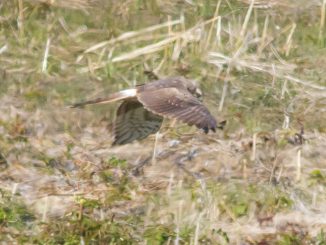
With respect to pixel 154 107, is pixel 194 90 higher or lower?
lower

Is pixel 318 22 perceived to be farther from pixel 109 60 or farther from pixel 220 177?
pixel 220 177

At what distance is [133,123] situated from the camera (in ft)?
23.3

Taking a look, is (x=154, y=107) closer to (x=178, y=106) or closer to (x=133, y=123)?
(x=178, y=106)

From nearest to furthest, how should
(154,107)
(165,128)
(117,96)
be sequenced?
(154,107) → (117,96) → (165,128)

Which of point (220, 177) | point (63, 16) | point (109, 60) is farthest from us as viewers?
point (63, 16)

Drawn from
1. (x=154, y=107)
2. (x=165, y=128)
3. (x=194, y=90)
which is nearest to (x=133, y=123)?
(x=165, y=128)

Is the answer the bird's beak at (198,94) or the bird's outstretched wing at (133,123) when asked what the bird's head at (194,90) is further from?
the bird's outstretched wing at (133,123)

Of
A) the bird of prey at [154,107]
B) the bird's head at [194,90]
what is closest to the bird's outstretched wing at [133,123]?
the bird of prey at [154,107]

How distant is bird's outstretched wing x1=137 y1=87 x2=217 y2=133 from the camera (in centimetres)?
627

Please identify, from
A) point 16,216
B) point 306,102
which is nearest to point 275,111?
point 306,102

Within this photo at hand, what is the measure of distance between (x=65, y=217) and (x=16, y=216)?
0.73ft

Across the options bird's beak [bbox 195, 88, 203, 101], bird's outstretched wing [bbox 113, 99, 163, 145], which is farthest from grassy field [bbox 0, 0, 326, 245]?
bird's beak [bbox 195, 88, 203, 101]

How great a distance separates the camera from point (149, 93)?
22.1ft

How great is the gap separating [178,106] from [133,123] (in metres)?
0.62
